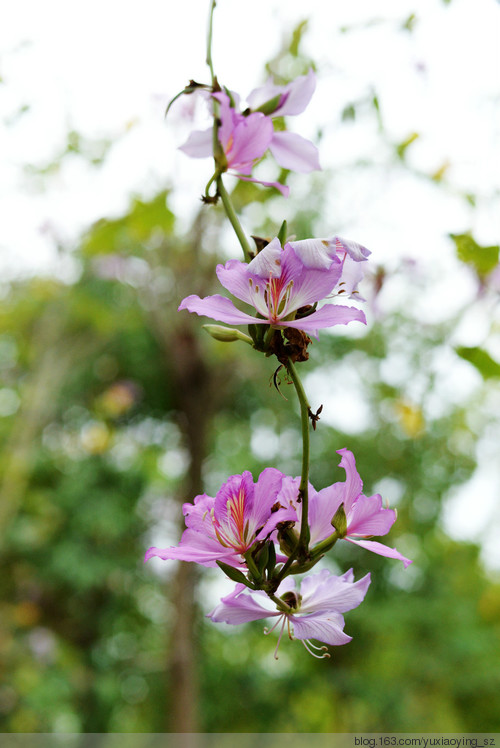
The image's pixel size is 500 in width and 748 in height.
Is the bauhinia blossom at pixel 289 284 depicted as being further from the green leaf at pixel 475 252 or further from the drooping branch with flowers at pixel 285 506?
the green leaf at pixel 475 252

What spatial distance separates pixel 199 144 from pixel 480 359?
10.0 inches

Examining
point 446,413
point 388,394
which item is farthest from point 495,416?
point 388,394

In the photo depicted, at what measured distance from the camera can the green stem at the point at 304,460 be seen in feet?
0.81

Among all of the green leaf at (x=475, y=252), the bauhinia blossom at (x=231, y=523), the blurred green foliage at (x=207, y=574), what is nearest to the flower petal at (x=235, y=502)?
the bauhinia blossom at (x=231, y=523)

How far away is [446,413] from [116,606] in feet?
9.35

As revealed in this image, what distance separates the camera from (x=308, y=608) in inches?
12.2

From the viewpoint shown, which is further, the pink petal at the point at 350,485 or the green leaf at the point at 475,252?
the green leaf at the point at 475,252

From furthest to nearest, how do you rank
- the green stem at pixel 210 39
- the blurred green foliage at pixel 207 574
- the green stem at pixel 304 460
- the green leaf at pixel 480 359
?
1. the blurred green foliage at pixel 207 574
2. the green leaf at pixel 480 359
3. the green stem at pixel 210 39
4. the green stem at pixel 304 460

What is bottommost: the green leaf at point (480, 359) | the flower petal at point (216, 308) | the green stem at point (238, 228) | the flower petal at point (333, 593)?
the green leaf at point (480, 359)

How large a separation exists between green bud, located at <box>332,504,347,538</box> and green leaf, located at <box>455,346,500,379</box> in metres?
0.25

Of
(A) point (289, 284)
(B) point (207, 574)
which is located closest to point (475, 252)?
(A) point (289, 284)

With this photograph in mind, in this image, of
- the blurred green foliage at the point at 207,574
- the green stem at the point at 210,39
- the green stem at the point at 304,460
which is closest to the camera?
the green stem at the point at 304,460

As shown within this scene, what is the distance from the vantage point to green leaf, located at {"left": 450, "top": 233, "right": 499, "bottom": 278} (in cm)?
56

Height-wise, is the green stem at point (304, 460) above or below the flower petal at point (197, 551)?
above
